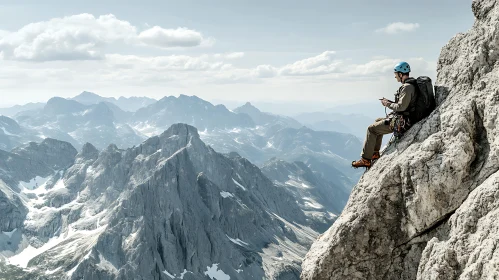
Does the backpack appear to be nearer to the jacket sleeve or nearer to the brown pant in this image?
the jacket sleeve

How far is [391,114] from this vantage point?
15.6m

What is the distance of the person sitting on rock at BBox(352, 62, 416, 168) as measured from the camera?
1445 cm

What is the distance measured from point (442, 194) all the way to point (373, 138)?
4.31m

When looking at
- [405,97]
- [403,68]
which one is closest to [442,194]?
[405,97]

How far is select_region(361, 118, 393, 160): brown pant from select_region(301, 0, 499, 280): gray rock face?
891 mm

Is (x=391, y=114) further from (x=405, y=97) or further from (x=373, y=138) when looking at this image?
(x=405, y=97)

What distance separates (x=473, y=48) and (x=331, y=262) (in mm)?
9026

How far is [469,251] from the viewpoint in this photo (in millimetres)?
10797

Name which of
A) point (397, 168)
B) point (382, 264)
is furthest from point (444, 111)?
point (382, 264)

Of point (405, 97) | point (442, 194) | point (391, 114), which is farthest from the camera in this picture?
point (391, 114)

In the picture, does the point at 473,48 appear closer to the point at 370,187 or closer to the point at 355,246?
the point at 370,187

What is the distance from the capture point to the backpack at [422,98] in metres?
14.6

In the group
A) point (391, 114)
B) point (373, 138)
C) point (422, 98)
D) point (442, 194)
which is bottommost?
point (442, 194)

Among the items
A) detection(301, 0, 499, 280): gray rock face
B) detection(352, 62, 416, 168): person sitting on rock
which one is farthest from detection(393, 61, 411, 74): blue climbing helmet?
detection(301, 0, 499, 280): gray rock face
